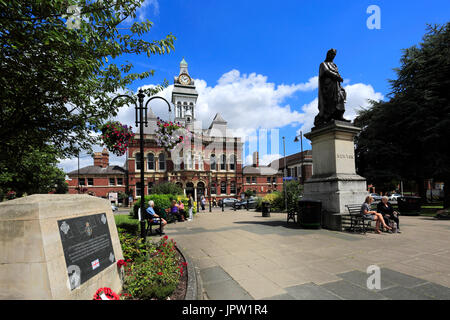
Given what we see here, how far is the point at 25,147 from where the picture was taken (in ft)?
22.0

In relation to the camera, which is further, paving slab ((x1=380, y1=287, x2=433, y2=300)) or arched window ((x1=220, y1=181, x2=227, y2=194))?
arched window ((x1=220, y1=181, x2=227, y2=194))

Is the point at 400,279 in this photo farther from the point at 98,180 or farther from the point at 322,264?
the point at 98,180

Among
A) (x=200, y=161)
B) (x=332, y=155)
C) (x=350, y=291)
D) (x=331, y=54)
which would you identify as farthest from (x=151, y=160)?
(x=350, y=291)

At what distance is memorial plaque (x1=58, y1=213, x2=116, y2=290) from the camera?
2.75m

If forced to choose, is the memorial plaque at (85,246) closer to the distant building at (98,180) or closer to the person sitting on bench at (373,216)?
the person sitting on bench at (373,216)

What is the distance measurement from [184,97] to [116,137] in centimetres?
4523

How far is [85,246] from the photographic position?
10.2ft

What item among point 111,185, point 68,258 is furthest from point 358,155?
point 111,185

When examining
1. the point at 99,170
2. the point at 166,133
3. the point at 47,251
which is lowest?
the point at 47,251

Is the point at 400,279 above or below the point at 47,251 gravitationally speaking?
below

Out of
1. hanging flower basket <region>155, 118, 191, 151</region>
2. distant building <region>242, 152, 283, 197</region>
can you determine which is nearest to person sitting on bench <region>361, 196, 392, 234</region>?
hanging flower basket <region>155, 118, 191, 151</region>

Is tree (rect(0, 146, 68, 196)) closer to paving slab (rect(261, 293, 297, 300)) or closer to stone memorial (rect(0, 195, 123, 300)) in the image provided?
stone memorial (rect(0, 195, 123, 300))

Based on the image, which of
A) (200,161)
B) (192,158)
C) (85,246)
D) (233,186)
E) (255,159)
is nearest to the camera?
(85,246)
